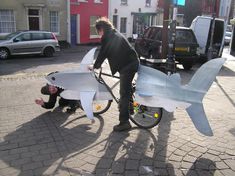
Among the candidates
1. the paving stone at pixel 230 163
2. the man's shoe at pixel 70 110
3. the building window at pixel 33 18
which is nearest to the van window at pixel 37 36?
the building window at pixel 33 18

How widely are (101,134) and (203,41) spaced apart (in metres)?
12.5

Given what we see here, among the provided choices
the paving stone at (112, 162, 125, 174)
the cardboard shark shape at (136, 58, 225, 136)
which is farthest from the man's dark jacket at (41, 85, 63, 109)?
the paving stone at (112, 162, 125, 174)

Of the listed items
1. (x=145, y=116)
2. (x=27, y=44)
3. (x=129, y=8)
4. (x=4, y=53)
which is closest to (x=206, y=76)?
(x=145, y=116)

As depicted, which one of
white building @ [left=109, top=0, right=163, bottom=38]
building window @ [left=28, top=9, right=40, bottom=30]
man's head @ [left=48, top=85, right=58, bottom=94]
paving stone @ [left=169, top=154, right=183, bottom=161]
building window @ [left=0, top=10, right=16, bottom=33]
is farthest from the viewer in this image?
white building @ [left=109, top=0, right=163, bottom=38]

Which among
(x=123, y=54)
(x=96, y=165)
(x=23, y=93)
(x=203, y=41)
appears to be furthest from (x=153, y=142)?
(x=203, y=41)

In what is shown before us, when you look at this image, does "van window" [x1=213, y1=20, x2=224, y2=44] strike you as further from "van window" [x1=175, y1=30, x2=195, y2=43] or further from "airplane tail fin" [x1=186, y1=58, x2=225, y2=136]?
"airplane tail fin" [x1=186, y1=58, x2=225, y2=136]

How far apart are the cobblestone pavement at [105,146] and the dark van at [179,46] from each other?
22.2 ft

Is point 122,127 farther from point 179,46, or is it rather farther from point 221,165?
point 179,46

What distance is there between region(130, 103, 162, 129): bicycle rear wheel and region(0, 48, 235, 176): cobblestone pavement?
0.13 m

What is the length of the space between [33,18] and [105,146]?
63.5ft

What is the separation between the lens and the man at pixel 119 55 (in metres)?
5.31

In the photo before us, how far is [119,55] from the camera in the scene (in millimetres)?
5328

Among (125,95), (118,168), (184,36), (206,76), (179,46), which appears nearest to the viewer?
(118,168)

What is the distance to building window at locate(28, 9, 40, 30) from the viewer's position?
2216cm
